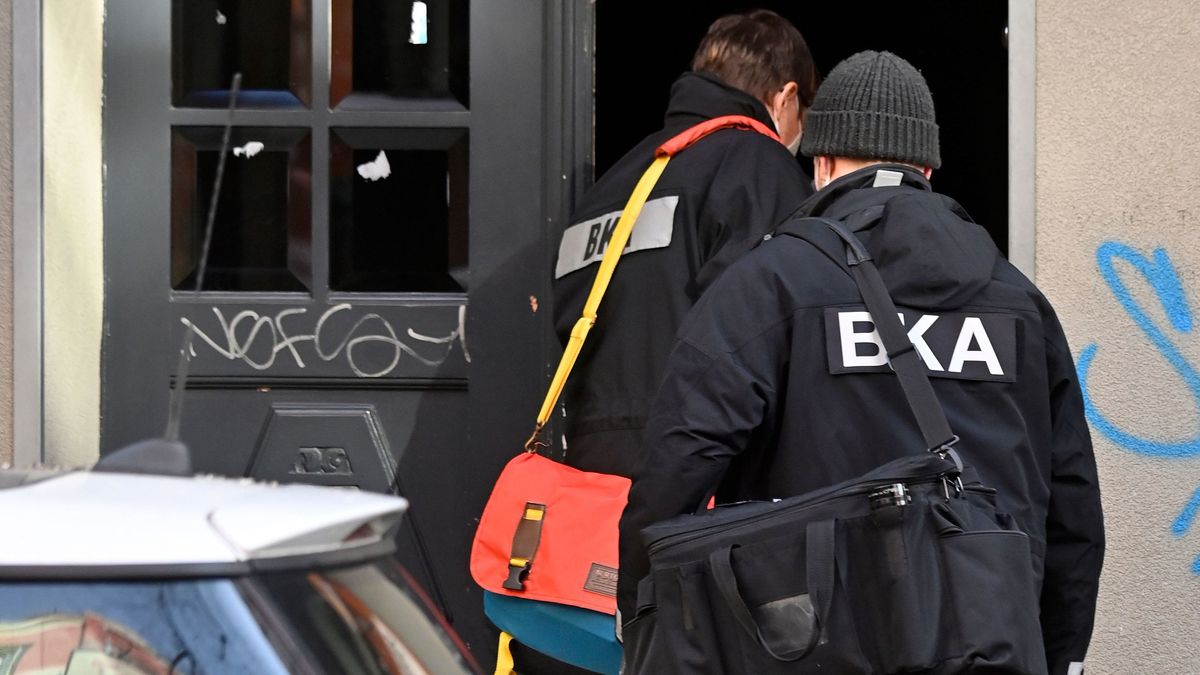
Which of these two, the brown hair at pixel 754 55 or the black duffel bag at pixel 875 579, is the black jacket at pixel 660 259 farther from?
the black duffel bag at pixel 875 579

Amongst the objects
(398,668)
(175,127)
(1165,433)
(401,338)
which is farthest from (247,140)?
(398,668)

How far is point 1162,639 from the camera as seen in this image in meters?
3.87

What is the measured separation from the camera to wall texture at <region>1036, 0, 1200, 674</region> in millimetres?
3861

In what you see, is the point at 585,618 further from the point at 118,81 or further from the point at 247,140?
the point at 118,81

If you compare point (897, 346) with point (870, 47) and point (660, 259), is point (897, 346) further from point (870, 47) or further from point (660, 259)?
point (870, 47)

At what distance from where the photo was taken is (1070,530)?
2.70 metres

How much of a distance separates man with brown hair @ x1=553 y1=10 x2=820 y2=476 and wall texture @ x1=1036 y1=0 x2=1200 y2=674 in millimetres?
791

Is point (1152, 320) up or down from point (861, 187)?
down

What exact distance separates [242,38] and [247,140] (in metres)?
0.27

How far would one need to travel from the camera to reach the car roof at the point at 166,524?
1557 millimetres

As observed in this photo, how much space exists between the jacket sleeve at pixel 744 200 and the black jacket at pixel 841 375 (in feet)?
2.75

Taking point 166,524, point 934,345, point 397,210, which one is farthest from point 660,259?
point 166,524

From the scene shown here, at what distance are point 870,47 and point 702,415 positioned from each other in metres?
4.31

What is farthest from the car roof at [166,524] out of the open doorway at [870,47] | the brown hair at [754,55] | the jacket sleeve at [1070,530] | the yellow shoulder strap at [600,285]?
the open doorway at [870,47]
